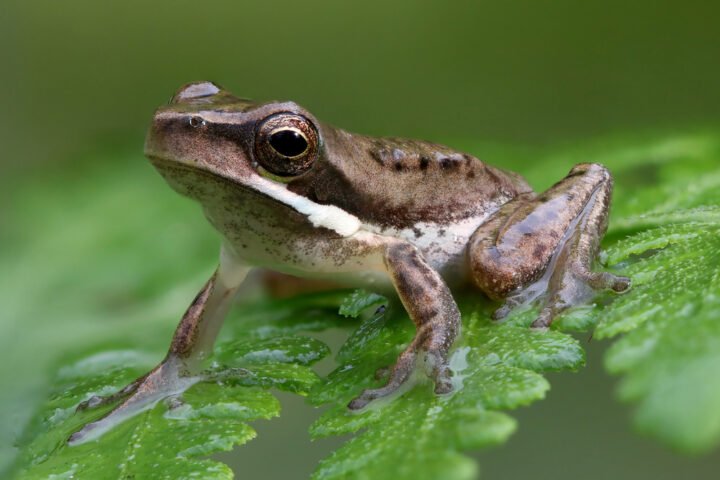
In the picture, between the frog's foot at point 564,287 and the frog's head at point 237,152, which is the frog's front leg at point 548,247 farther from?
the frog's head at point 237,152

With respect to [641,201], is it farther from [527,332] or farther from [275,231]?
[275,231]

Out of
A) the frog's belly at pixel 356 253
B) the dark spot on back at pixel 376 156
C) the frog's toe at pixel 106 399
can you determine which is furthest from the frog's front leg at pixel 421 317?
the frog's toe at pixel 106 399

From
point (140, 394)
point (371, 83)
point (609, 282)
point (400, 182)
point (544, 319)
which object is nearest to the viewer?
point (544, 319)

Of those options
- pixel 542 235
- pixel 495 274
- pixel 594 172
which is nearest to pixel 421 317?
pixel 495 274

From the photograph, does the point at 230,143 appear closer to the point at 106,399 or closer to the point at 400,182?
the point at 400,182

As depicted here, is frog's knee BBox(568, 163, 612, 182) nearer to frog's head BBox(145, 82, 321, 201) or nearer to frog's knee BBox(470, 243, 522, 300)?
frog's knee BBox(470, 243, 522, 300)

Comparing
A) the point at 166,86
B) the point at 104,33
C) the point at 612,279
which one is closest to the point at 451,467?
the point at 612,279
